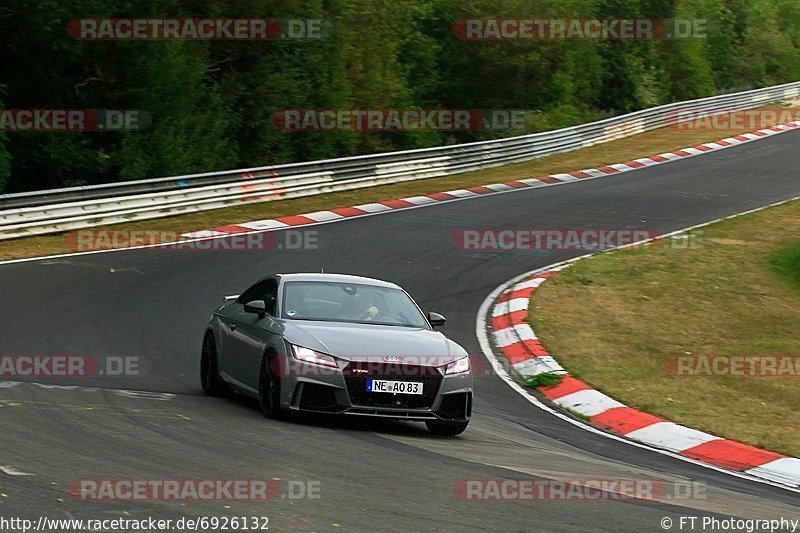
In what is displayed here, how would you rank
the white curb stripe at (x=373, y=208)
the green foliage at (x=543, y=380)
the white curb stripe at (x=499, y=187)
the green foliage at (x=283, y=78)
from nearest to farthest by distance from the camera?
the green foliage at (x=543, y=380) → the white curb stripe at (x=373, y=208) → the green foliage at (x=283, y=78) → the white curb stripe at (x=499, y=187)

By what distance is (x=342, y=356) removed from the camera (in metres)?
9.98

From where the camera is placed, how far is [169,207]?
2484cm

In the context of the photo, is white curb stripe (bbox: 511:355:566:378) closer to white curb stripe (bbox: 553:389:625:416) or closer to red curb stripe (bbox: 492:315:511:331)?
white curb stripe (bbox: 553:389:625:416)

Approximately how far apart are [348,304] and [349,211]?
15.1 metres

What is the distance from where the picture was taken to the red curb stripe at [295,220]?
24320 millimetres

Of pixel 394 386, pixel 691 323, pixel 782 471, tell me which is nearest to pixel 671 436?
pixel 782 471

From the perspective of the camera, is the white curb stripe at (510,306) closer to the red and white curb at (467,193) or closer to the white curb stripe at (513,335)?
the white curb stripe at (513,335)

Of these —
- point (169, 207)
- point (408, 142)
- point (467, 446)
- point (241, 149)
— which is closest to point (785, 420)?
point (467, 446)

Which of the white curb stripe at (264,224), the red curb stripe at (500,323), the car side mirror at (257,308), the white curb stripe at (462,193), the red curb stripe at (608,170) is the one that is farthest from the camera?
the red curb stripe at (608,170)

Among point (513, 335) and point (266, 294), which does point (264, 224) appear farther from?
point (266, 294)

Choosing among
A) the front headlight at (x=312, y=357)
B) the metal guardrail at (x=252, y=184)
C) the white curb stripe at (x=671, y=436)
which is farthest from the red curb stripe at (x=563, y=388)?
the metal guardrail at (x=252, y=184)

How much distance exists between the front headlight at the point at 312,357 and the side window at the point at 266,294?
1050 millimetres

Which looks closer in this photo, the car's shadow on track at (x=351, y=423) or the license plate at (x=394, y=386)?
the license plate at (x=394, y=386)

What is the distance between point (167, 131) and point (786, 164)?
58.8 ft
